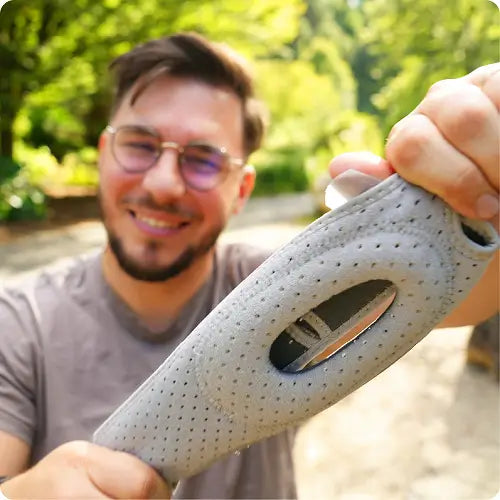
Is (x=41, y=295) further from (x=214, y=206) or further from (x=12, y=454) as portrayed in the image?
(x=214, y=206)

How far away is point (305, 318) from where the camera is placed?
601 mm

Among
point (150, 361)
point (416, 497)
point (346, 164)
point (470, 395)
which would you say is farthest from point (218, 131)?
point (470, 395)

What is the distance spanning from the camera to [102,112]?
9.57m

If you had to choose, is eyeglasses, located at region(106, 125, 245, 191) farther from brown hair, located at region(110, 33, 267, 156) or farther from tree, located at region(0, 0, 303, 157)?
tree, located at region(0, 0, 303, 157)

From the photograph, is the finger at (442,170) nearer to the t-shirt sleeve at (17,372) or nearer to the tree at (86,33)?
the t-shirt sleeve at (17,372)

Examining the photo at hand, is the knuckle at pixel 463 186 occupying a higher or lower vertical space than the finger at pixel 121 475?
higher

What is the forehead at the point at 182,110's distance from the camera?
118 cm

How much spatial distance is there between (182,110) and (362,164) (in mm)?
697

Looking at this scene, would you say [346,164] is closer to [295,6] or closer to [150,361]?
[150,361]

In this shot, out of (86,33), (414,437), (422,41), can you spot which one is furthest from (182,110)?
(86,33)

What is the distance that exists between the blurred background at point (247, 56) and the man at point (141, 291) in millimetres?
3856

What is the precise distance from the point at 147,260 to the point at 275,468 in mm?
497

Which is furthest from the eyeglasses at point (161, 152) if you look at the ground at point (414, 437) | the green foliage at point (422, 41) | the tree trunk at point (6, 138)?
the tree trunk at point (6, 138)

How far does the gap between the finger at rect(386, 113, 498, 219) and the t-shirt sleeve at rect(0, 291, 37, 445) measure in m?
0.73
